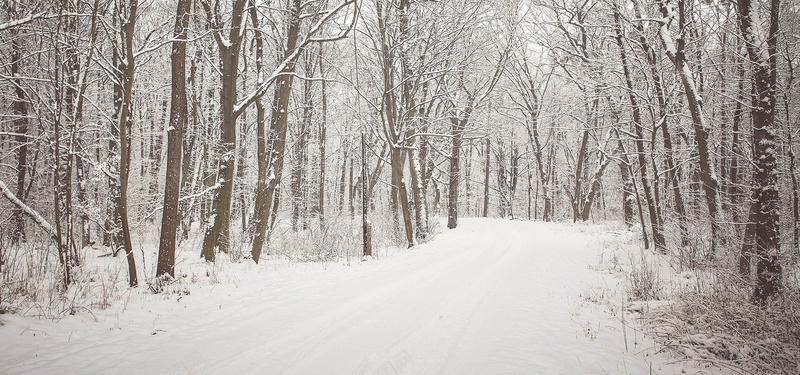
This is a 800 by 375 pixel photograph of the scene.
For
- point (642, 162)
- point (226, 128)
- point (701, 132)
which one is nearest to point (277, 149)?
point (226, 128)

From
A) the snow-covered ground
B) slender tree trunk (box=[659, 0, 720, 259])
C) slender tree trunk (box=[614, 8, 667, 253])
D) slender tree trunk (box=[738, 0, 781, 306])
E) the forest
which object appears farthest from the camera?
slender tree trunk (box=[614, 8, 667, 253])

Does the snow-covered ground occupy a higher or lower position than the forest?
lower

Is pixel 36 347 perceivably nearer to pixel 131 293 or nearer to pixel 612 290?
pixel 131 293

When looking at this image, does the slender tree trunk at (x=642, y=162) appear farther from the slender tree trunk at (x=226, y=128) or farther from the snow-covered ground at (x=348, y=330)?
the slender tree trunk at (x=226, y=128)

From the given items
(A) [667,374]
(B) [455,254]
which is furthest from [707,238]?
(A) [667,374]

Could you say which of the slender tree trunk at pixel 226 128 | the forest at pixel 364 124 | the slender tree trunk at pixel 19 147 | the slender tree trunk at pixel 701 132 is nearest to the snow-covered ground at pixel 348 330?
the forest at pixel 364 124

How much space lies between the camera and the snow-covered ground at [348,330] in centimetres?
325

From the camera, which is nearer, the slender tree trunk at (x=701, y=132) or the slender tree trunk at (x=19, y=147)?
the slender tree trunk at (x=701, y=132)

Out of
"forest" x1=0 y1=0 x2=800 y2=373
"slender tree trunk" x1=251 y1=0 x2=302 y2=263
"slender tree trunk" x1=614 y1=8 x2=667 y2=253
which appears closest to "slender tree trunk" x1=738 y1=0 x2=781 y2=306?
"forest" x1=0 y1=0 x2=800 y2=373

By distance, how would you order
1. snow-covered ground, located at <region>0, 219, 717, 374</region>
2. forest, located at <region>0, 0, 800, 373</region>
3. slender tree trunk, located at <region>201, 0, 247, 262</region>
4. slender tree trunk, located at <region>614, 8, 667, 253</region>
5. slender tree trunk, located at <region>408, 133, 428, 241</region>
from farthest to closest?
slender tree trunk, located at <region>408, 133, 428, 241</region> < slender tree trunk, located at <region>614, 8, 667, 253</region> < slender tree trunk, located at <region>201, 0, 247, 262</region> < forest, located at <region>0, 0, 800, 373</region> < snow-covered ground, located at <region>0, 219, 717, 374</region>

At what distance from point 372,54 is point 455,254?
880 cm

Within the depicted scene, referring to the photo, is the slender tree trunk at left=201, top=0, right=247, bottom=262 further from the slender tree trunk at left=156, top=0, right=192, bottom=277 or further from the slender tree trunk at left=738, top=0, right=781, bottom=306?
the slender tree trunk at left=738, top=0, right=781, bottom=306

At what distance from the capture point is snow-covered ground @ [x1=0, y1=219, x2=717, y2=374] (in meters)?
3.25

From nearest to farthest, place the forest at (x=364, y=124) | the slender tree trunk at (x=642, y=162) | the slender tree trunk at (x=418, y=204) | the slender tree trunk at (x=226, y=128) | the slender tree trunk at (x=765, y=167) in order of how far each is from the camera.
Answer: the slender tree trunk at (x=765, y=167) → the forest at (x=364, y=124) → the slender tree trunk at (x=226, y=128) → the slender tree trunk at (x=642, y=162) → the slender tree trunk at (x=418, y=204)
